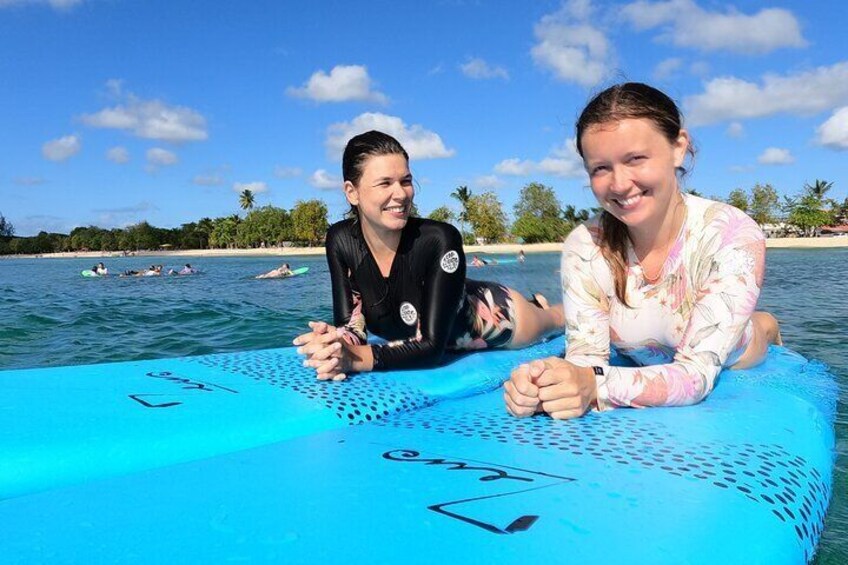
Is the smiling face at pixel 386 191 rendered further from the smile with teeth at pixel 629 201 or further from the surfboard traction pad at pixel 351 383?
the smile with teeth at pixel 629 201

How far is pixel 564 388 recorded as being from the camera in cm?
196

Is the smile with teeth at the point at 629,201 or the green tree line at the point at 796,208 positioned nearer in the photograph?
the smile with teeth at the point at 629,201

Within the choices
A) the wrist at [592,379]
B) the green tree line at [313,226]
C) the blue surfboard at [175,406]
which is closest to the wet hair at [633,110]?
the wrist at [592,379]

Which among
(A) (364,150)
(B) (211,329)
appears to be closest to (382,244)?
(A) (364,150)

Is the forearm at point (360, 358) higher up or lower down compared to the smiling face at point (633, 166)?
lower down

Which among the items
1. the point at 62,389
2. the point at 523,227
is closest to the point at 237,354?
the point at 62,389

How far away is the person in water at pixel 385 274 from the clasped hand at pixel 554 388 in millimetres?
954

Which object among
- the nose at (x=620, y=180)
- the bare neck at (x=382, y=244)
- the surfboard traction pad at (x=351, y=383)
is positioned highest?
the nose at (x=620, y=180)

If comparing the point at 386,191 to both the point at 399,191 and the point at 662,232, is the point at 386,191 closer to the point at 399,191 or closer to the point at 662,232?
the point at 399,191

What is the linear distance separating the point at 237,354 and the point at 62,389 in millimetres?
1003

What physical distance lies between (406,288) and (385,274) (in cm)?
14

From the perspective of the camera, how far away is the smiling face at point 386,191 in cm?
292

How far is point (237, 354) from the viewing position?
137 inches

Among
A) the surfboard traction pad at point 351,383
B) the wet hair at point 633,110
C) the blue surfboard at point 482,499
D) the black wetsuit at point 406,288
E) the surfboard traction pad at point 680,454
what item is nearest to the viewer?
the blue surfboard at point 482,499
